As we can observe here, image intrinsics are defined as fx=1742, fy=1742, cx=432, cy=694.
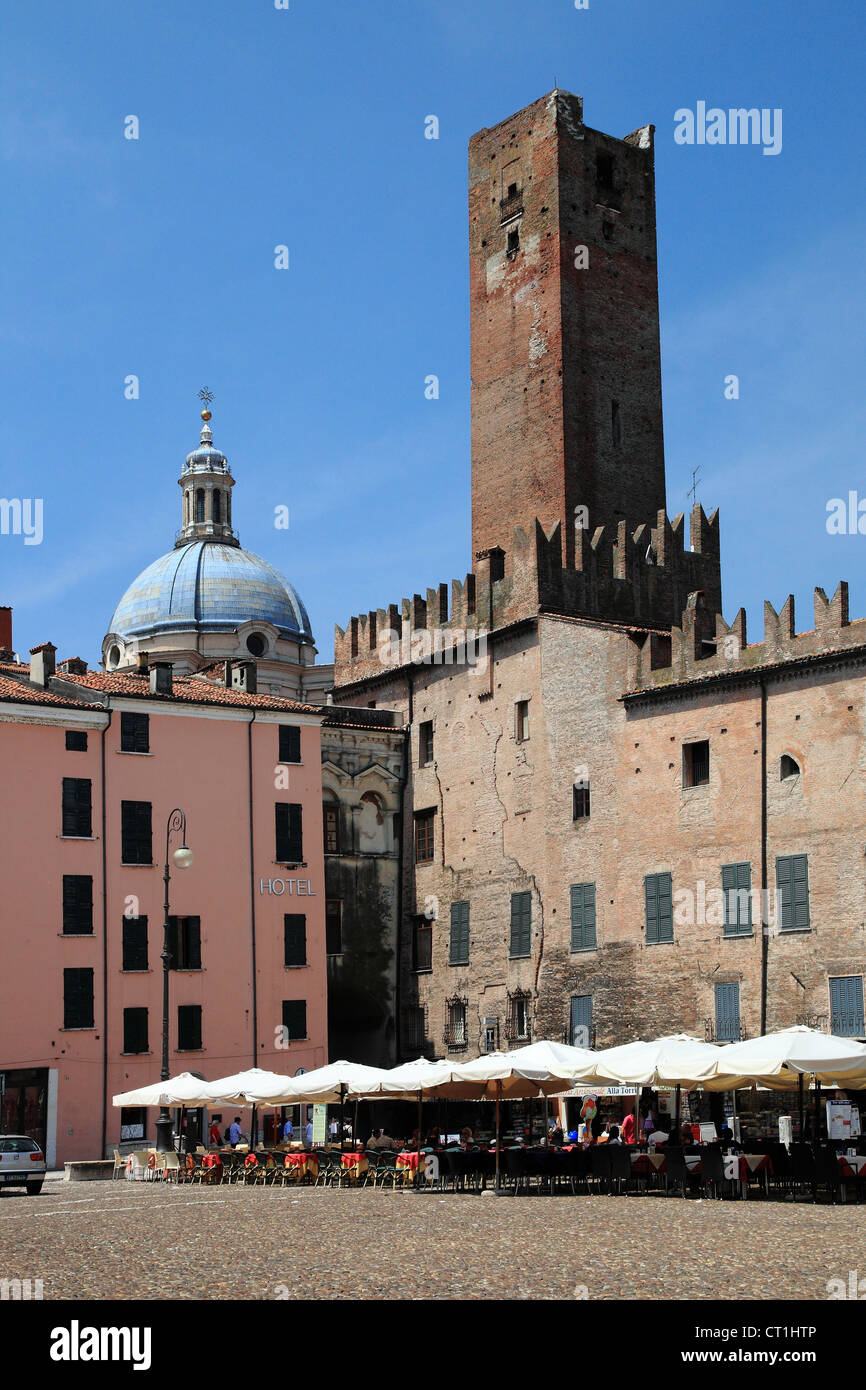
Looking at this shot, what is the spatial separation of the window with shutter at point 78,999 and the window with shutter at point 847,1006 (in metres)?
16.6

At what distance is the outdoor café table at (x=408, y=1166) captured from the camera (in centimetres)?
2747

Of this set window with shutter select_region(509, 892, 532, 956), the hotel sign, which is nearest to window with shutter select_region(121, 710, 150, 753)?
the hotel sign

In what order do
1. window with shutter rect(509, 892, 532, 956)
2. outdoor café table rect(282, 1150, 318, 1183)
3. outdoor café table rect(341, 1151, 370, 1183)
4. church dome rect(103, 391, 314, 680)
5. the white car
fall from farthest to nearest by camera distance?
1. church dome rect(103, 391, 314, 680)
2. window with shutter rect(509, 892, 532, 956)
3. outdoor café table rect(282, 1150, 318, 1183)
4. outdoor café table rect(341, 1151, 370, 1183)
5. the white car

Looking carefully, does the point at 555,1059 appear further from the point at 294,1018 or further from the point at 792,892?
the point at 294,1018

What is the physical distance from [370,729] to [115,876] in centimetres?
979

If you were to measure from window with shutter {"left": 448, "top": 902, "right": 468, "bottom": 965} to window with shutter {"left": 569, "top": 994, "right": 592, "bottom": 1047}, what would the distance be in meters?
4.69

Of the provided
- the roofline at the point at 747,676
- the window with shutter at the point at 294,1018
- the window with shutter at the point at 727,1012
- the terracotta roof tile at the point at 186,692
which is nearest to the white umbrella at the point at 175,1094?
the window with shutter at the point at 294,1018

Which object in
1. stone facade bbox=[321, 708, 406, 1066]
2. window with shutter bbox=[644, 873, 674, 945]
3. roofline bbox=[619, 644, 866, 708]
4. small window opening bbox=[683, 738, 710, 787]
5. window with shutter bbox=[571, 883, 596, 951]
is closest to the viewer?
roofline bbox=[619, 644, 866, 708]

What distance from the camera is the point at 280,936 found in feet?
143

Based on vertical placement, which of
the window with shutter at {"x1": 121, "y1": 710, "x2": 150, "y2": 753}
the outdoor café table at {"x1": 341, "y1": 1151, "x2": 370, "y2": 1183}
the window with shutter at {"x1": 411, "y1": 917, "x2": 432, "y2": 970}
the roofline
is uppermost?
the roofline

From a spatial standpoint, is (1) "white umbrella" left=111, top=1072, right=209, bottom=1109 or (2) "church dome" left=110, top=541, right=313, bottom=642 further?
(2) "church dome" left=110, top=541, right=313, bottom=642

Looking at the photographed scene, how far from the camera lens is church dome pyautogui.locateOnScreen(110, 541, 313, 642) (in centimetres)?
7744

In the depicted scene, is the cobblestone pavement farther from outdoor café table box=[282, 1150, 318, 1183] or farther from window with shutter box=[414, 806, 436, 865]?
window with shutter box=[414, 806, 436, 865]
